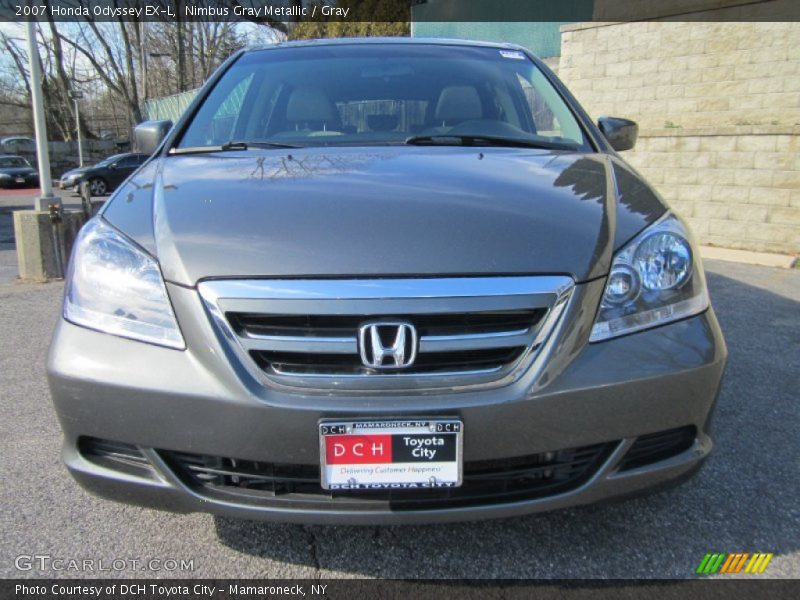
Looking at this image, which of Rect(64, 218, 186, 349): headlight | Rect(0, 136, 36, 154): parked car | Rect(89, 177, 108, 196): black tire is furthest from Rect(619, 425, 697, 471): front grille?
Rect(0, 136, 36, 154): parked car

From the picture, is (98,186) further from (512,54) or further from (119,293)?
(119,293)

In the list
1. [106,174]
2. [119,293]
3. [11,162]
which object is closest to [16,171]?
[11,162]

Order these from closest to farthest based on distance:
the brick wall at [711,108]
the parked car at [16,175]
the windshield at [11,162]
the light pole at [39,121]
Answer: the light pole at [39,121]
the brick wall at [711,108]
the parked car at [16,175]
the windshield at [11,162]

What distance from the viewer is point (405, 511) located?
1649 millimetres

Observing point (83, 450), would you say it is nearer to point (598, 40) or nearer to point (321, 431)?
point (321, 431)

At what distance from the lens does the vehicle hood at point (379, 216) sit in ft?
5.42

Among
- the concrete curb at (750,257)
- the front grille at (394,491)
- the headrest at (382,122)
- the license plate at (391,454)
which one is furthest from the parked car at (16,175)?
the license plate at (391,454)

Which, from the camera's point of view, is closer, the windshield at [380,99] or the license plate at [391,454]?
the license plate at [391,454]

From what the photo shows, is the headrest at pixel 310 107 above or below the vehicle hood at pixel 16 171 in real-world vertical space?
above

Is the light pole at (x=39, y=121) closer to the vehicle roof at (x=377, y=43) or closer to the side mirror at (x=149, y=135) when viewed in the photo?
the side mirror at (x=149, y=135)

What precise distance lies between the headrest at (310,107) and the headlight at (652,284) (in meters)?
1.47

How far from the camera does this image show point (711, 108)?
898cm

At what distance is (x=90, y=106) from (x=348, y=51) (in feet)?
176

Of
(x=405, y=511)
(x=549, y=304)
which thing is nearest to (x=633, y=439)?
(x=549, y=304)
